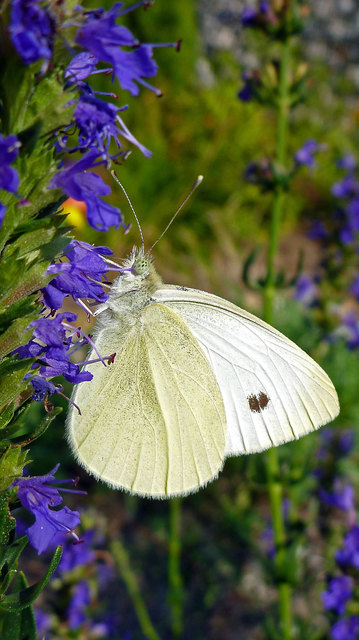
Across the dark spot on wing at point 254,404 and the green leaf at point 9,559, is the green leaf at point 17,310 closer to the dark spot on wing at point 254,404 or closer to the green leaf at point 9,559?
the green leaf at point 9,559

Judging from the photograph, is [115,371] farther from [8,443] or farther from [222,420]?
[8,443]

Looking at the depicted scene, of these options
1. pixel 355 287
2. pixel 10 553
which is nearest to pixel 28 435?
pixel 10 553

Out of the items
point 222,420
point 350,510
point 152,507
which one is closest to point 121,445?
point 222,420

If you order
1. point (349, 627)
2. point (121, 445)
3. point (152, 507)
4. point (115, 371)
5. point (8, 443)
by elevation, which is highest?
point (8, 443)

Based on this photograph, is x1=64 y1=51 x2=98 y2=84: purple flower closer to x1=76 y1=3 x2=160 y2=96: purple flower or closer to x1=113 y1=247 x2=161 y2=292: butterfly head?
x1=76 y1=3 x2=160 y2=96: purple flower

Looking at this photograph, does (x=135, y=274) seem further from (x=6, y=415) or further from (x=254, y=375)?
(x=6, y=415)

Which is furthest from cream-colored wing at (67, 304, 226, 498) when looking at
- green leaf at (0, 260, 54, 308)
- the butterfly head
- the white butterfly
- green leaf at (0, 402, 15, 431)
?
green leaf at (0, 260, 54, 308)

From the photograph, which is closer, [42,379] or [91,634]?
[42,379]

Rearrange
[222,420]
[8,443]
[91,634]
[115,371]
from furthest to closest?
[91,634]
[222,420]
[115,371]
[8,443]
